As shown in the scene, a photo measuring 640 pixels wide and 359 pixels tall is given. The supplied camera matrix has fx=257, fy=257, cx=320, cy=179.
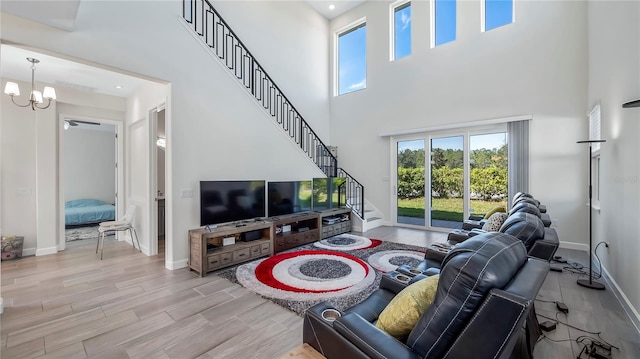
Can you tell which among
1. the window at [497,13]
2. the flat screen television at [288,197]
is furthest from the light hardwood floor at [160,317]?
the window at [497,13]

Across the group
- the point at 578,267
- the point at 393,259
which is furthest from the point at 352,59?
the point at 578,267

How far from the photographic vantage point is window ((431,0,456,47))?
602 centimetres

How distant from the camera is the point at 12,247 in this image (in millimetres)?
4238

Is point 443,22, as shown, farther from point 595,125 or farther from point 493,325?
point 493,325

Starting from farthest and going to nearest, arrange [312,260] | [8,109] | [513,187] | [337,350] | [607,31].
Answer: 1. [513,187]
2. [8,109]
3. [312,260]
4. [607,31]
5. [337,350]

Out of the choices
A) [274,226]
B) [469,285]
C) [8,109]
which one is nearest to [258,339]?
[469,285]

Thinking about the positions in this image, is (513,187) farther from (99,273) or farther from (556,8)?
(99,273)

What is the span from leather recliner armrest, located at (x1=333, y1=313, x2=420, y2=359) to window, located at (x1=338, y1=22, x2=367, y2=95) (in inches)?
279

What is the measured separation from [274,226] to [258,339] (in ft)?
7.53

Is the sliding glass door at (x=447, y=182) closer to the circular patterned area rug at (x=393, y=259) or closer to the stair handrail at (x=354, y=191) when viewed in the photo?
the stair handrail at (x=354, y=191)

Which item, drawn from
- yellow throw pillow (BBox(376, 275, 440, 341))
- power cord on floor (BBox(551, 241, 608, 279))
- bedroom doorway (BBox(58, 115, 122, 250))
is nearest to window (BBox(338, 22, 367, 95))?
power cord on floor (BBox(551, 241, 608, 279))

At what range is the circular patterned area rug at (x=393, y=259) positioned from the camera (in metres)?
3.82

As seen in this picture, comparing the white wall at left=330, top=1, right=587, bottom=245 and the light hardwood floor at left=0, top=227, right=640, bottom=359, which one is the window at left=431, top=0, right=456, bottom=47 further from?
the light hardwood floor at left=0, top=227, right=640, bottom=359

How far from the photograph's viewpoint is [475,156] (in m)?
5.75
